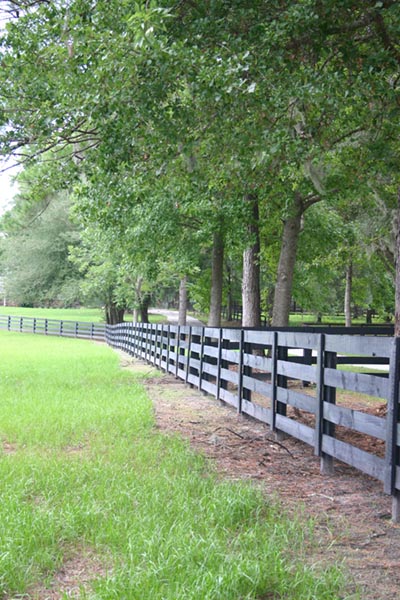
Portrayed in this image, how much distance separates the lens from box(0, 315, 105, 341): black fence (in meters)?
37.5

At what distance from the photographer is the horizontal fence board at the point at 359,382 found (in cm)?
434

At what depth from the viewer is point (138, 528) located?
3.58 metres

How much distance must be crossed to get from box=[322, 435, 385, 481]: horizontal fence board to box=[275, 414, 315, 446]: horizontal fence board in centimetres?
36

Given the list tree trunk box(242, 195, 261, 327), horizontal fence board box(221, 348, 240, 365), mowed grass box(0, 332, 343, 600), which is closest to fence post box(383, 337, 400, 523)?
mowed grass box(0, 332, 343, 600)

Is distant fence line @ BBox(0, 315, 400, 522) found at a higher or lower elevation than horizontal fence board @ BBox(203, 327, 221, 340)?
lower

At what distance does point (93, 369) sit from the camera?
14641mm

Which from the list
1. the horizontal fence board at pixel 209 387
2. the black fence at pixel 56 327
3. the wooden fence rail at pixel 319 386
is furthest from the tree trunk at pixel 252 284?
the black fence at pixel 56 327

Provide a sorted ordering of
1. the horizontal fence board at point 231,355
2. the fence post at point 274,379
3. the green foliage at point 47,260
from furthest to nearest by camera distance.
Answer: the green foliage at point 47,260
the horizontal fence board at point 231,355
the fence post at point 274,379

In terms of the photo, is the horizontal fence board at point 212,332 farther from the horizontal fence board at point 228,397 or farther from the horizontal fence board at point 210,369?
the horizontal fence board at point 228,397

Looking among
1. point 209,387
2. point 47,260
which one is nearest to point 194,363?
point 209,387

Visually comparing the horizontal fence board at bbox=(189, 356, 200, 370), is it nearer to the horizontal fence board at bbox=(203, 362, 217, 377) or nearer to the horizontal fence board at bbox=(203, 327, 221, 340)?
the horizontal fence board at bbox=(203, 362, 217, 377)

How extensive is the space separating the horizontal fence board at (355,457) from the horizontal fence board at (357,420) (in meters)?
0.16

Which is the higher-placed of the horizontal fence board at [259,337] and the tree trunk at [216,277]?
the tree trunk at [216,277]

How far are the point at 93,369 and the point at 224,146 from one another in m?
8.36
